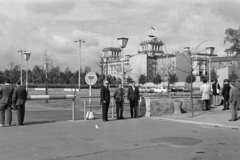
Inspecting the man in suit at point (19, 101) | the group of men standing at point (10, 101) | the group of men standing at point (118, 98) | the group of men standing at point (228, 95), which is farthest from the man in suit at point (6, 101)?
the group of men standing at point (228, 95)

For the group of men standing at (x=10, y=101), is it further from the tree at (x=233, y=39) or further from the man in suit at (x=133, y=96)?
the tree at (x=233, y=39)

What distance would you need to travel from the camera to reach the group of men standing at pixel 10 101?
45.0 feet

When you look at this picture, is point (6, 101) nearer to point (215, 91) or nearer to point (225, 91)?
point (225, 91)

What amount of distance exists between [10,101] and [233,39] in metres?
39.3

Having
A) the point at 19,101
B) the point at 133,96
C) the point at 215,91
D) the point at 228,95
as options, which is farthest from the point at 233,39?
the point at 19,101

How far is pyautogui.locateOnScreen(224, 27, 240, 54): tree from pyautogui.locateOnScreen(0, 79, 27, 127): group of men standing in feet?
127

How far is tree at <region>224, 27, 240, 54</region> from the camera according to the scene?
46594mm

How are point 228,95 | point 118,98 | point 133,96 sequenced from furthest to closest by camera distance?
point 228,95 → point 133,96 → point 118,98

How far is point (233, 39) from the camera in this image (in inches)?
1849

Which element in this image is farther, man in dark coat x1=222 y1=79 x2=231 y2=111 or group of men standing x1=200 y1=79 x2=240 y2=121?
man in dark coat x1=222 y1=79 x2=231 y2=111

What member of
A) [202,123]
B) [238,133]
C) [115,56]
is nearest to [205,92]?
[202,123]

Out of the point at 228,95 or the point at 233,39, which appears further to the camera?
the point at 233,39

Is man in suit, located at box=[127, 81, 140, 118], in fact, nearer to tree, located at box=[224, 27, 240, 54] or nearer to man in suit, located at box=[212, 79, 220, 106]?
man in suit, located at box=[212, 79, 220, 106]

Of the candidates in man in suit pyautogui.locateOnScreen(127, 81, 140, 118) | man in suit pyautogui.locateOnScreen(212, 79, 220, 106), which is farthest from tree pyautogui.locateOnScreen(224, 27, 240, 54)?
man in suit pyautogui.locateOnScreen(127, 81, 140, 118)
